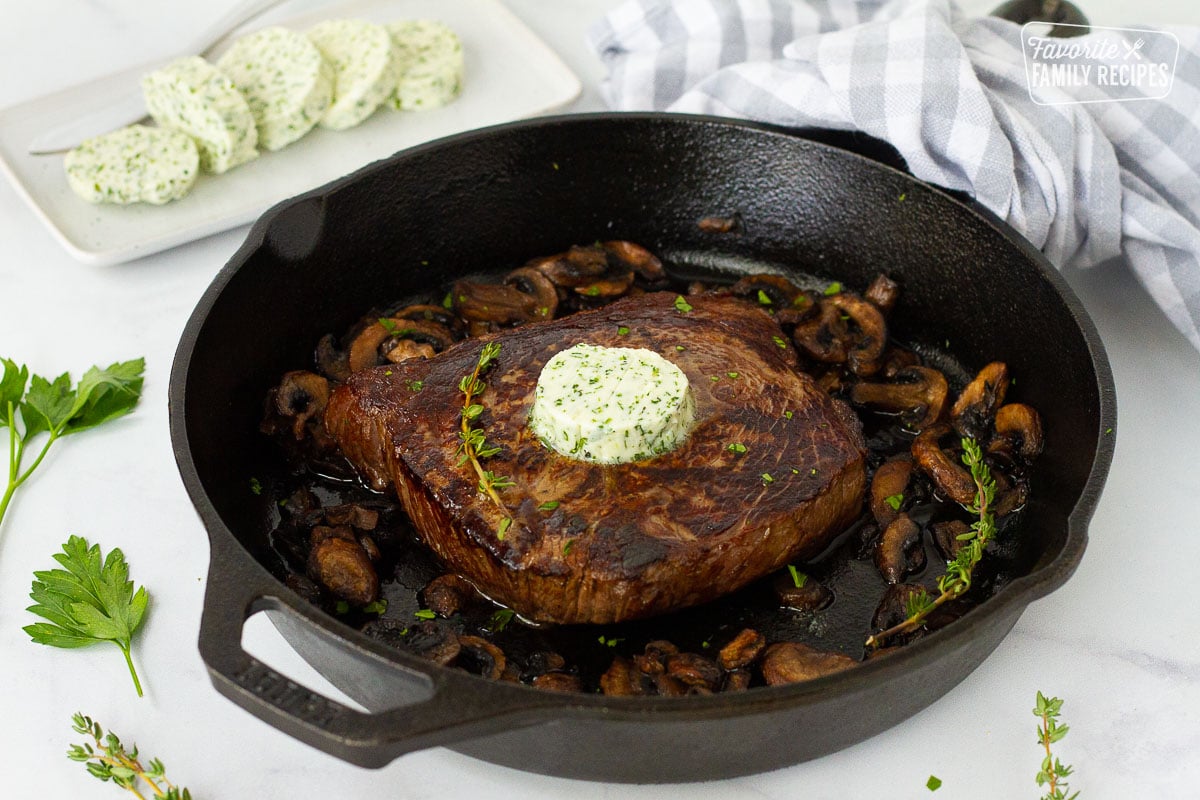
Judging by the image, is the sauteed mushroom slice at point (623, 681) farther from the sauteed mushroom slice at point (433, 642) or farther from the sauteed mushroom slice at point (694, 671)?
the sauteed mushroom slice at point (433, 642)

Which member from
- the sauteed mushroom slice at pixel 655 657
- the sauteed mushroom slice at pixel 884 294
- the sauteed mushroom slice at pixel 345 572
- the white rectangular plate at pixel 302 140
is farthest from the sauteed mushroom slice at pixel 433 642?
the white rectangular plate at pixel 302 140

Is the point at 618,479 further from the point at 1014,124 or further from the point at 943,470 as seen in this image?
the point at 1014,124

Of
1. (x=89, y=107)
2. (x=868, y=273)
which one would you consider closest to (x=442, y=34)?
(x=89, y=107)

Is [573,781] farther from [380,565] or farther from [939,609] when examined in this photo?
[939,609]

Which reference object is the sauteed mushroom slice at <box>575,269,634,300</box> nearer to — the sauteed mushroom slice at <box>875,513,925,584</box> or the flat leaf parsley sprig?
the sauteed mushroom slice at <box>875,513,925,584</box>

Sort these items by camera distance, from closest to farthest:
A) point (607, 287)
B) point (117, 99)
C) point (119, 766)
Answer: point (119, 766)
point (607, 287)
point (117, 99)

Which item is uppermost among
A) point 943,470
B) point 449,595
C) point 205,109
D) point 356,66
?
point 205,109

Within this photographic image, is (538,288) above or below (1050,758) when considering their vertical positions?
above

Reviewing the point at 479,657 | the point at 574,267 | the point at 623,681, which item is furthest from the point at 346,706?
the point at 574,267
